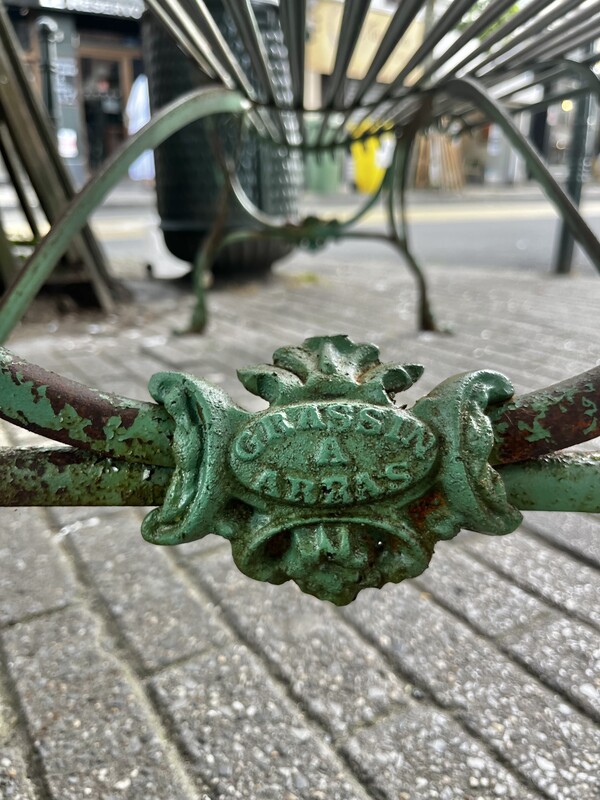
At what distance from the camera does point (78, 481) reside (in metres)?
0.74

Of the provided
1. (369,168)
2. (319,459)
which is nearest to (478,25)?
(319,459)

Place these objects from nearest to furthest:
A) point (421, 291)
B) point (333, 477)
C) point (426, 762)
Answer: point (333, 477) → point (426, 762) → point (421, 291)

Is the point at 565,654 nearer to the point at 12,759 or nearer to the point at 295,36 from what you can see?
the point at 12,759

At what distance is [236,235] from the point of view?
10.1 feet

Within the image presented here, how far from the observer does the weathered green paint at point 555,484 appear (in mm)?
739

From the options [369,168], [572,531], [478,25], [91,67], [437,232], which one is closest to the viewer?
[478,25]

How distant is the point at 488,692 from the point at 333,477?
670 mm

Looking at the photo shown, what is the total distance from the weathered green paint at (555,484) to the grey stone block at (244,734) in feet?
1.64

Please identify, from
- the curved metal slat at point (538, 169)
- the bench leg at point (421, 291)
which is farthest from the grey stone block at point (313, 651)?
the bench leg at point (421, 291)

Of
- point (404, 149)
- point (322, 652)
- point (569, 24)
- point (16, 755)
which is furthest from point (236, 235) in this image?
point (16, 755)

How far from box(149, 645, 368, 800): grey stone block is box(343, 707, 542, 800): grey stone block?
0.04 meters

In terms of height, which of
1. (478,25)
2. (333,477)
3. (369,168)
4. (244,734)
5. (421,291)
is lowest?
(244,734)

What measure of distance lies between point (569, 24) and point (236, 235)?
5.76ft

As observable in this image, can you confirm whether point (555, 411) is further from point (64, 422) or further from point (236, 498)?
point (64, 422)
